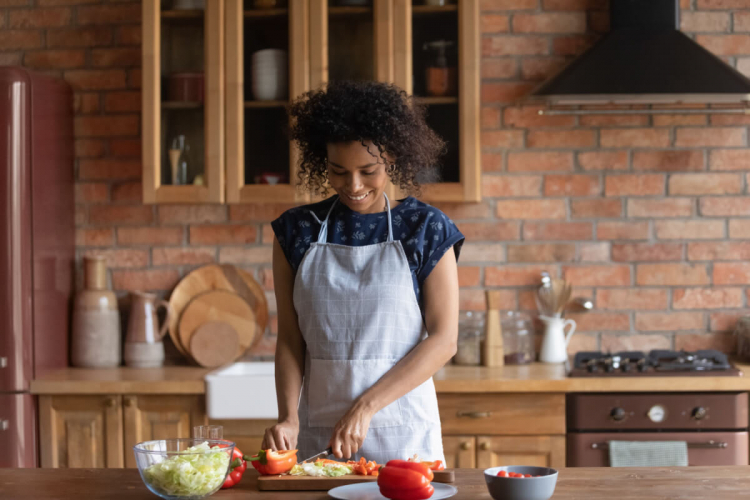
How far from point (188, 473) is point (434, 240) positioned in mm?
764

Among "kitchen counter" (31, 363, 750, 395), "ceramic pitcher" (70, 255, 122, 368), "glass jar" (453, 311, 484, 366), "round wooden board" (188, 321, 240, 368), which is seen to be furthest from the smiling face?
"ceramic pitcher" (70, 255, 122, 368)

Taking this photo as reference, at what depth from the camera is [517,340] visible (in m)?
2.97

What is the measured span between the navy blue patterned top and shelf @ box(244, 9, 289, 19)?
3.77 feet

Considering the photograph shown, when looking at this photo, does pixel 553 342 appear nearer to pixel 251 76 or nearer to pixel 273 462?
pixel 251 76

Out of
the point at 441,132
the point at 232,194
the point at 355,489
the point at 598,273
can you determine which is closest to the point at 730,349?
the point at 598,273

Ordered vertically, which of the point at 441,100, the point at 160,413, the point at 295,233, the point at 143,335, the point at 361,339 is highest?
the point at 441,100

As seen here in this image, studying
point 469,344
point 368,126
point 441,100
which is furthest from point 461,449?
point 368,126

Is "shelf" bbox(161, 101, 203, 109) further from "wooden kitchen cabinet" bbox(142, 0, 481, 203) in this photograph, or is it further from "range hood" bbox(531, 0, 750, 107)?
"range hood" bbox(531, 0, 750, 107)

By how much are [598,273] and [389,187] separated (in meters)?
0.88

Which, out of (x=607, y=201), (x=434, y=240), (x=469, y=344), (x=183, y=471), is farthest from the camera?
(x=607, y=201)

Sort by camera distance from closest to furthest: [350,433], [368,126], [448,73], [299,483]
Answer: [299,483] < [350,433] < [368,126] < [448,73]

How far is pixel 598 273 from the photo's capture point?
3051mm

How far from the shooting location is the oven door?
8.19ft

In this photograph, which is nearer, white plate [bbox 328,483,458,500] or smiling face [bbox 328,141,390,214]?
white plate [bbox 328,483,458,500]
